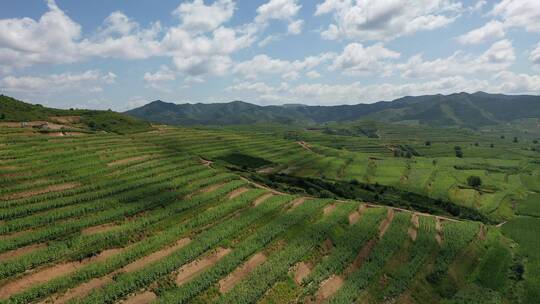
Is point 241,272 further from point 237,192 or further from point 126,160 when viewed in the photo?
point 126,160

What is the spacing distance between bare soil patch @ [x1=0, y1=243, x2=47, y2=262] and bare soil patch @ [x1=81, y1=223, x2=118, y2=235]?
238 inches

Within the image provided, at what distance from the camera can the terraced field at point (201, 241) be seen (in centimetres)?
4697

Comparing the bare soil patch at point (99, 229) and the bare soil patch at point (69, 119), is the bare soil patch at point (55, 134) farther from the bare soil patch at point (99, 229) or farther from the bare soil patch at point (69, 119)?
the bare soil patch at point (99, 229)

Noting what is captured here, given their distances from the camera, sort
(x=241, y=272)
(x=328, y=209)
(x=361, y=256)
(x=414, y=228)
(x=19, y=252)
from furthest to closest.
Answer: (x=328, y=209)
(x=414, y=228)
(x=361, y=256)
(x=241, y=272)
(x=19, y=252)

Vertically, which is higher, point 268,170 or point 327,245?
point 327,245

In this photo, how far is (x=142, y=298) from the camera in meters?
44.3

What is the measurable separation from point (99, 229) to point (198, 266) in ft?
55.7

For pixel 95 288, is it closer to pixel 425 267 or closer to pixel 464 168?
pixel 425 267

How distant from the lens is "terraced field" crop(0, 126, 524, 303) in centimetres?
4697

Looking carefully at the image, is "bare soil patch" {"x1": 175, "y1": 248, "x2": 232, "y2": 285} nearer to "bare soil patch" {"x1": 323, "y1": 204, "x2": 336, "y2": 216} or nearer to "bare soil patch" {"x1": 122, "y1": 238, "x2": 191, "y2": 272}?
"bare soil patch" {"x1": 122, "y1": 238, "x2": 191, "y2": 272}

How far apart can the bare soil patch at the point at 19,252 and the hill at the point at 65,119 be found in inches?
2936

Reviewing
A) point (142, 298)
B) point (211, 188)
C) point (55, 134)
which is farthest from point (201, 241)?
point (55, 134)

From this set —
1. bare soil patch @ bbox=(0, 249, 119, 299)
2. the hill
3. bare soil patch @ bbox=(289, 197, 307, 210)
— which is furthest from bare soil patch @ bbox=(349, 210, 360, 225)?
the hill

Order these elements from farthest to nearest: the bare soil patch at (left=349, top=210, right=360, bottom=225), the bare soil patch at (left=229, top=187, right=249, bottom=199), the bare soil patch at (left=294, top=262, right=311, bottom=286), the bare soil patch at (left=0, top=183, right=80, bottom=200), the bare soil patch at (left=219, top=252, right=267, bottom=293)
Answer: the bare soil patch at (left=229, top=187, right=249, bottom=199) < the bare soil patch at (left=349, top=210, right=360, bottom=225) < the bare soil patch at (left=0, top=183, right=80, bottom=200) < the bare soil patch at (left=294, top=262, right=311, bottom=286) < the bare soil patch at (left=219, top=252, right=267, bottom=293)
